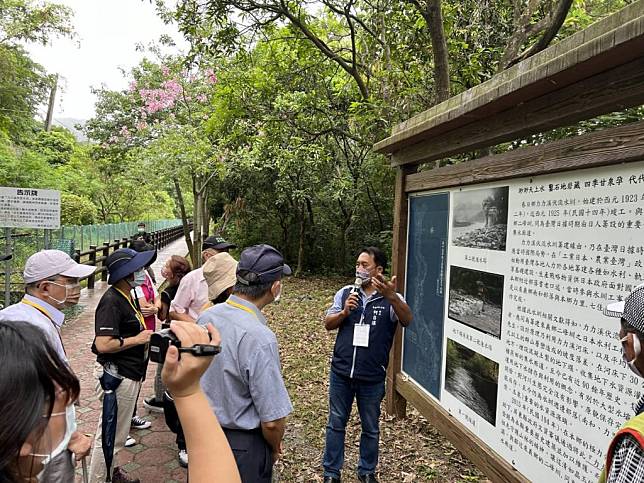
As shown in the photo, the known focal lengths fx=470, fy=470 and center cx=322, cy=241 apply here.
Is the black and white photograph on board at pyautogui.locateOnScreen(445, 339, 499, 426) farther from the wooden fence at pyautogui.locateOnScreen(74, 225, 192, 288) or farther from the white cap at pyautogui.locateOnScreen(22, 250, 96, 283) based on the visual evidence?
the wooden fence at pyautogui.locateOnScreen(74, 225, 192, 288)

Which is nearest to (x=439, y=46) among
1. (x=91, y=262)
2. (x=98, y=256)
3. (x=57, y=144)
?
(x=91, y=262)

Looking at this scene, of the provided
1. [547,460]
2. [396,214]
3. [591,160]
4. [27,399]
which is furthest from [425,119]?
[27,399]

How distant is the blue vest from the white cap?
6.29 ft

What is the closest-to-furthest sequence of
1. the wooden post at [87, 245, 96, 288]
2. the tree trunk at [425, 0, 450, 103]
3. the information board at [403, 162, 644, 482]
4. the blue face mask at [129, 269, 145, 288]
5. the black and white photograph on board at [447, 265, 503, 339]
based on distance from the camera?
the information board at [403, 162, 644, 482] < the black and white photograph on board at [447, 265, 503, 339] < the blue face mask at [129, 269, 145, 288] < the tree trunk at [425, 0, 450, 103] < the wooden post at [87, 245, 96, 288]

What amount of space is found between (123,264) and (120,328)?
1.49ft

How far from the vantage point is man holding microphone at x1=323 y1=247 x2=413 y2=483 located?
11.7 ft

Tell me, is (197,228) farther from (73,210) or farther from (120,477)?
(120,477)

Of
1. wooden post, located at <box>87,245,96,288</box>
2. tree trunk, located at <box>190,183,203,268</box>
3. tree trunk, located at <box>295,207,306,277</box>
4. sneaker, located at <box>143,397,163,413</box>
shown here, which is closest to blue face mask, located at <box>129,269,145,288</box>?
sneaker, located at <box>143,397,163,413</box>

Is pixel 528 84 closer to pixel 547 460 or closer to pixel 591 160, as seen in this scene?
pixel 591 160

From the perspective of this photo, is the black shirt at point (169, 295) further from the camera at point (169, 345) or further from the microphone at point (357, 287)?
the camera at point (169, 345)

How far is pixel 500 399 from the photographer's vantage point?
2.91m

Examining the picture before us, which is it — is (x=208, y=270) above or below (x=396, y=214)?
below

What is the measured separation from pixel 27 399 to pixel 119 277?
2450 millimetres

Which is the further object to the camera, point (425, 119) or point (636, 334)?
point (425, 119)
